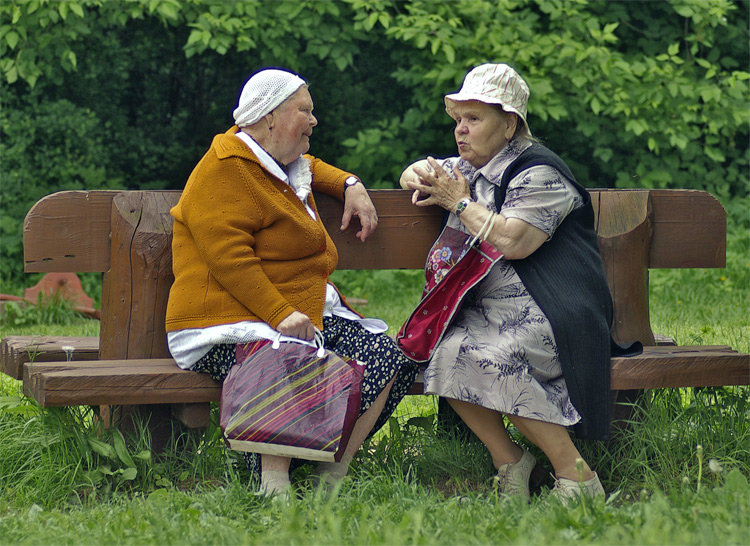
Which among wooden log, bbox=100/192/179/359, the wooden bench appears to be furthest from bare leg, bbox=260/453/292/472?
wooden log, bbox=100/192/179/359

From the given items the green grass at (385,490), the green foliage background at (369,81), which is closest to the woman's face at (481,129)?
the green grass at (385,490)

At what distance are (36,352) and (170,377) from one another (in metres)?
0.75

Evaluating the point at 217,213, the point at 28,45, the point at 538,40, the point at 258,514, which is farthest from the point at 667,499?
the point at 28,45

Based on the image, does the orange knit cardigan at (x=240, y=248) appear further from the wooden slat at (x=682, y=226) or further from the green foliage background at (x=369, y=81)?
the green foliage background at (x=369, y=81)

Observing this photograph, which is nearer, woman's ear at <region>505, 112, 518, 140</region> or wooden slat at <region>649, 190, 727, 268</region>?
woman's ear at <region>505, 112, 518, 140</region>

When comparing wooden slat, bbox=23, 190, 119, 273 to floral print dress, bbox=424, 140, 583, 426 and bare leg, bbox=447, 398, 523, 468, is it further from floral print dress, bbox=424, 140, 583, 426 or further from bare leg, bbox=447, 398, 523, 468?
bare leg, bbox=447, 398, 523, 468

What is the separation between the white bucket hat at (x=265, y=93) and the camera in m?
3.38

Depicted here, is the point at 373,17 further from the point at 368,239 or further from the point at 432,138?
the point at 368,239

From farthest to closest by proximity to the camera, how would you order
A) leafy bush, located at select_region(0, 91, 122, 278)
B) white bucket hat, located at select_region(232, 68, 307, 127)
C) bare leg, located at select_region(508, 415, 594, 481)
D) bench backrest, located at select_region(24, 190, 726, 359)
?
leafy bush, located at select_region(0, 91, 122, 278) < bench backrest, located at select_region(24, 190, 726, 359) < white bucket hat, located at select_region(232, 68, 307, 127) < bare leg, located at select_region(508, 415, 594, 481)

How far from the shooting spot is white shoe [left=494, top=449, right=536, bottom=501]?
3.35 meters

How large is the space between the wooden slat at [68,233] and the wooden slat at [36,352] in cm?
41

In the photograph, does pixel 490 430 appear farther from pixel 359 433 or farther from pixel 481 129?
pixel 481 129

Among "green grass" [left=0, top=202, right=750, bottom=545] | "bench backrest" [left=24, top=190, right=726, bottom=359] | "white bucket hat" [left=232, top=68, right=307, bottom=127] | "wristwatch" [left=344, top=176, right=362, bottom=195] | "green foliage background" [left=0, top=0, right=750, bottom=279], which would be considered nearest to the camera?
"green grass" [left=0, top=202, right=750, bottom=545]

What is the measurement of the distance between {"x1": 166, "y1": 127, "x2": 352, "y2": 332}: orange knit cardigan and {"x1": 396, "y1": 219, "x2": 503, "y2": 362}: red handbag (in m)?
0.34
